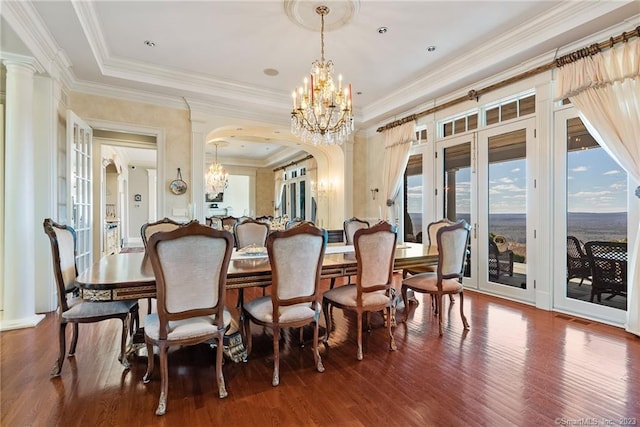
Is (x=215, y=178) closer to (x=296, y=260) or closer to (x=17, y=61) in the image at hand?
(x=17, y=61)

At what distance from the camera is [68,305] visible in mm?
2408

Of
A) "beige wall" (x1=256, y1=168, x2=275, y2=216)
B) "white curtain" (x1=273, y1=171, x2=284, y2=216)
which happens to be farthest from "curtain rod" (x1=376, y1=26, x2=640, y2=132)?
"beige wall" (x1=256, y1=168, x2=275, y2=216)

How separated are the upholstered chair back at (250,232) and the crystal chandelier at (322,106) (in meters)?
1.45

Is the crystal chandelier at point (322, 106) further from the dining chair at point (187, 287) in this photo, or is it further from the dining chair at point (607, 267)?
the dining chair at point (607, 267)

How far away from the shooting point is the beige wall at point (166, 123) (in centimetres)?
474

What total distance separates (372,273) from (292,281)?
0.72 metres

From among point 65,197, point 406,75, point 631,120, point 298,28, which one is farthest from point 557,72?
point 65,197

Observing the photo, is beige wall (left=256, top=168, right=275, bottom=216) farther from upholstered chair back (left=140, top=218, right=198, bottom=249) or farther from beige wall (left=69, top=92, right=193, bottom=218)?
upholstered chair back (left=140, top=218, right=198, bottom=249)

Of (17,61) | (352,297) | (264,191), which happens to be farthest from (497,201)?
(264,191)

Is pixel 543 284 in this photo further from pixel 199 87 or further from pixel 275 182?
pixel 275 182

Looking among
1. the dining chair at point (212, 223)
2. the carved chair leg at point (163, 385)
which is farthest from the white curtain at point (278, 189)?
the carved chair leg at point (163, 385)

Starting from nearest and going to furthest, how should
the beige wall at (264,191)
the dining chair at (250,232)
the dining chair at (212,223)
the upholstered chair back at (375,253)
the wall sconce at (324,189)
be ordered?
the upholstered chair back at (375,253) → the dining chair at (250,232) → the dining chair at (212,223) → the wall sconce at (324,189) → the beige wall at (264,191)

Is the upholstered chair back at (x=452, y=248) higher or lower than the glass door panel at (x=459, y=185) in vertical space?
lower

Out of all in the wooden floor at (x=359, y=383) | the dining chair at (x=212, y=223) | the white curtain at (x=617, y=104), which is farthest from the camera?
the dining chair at (x=212, y=223)
